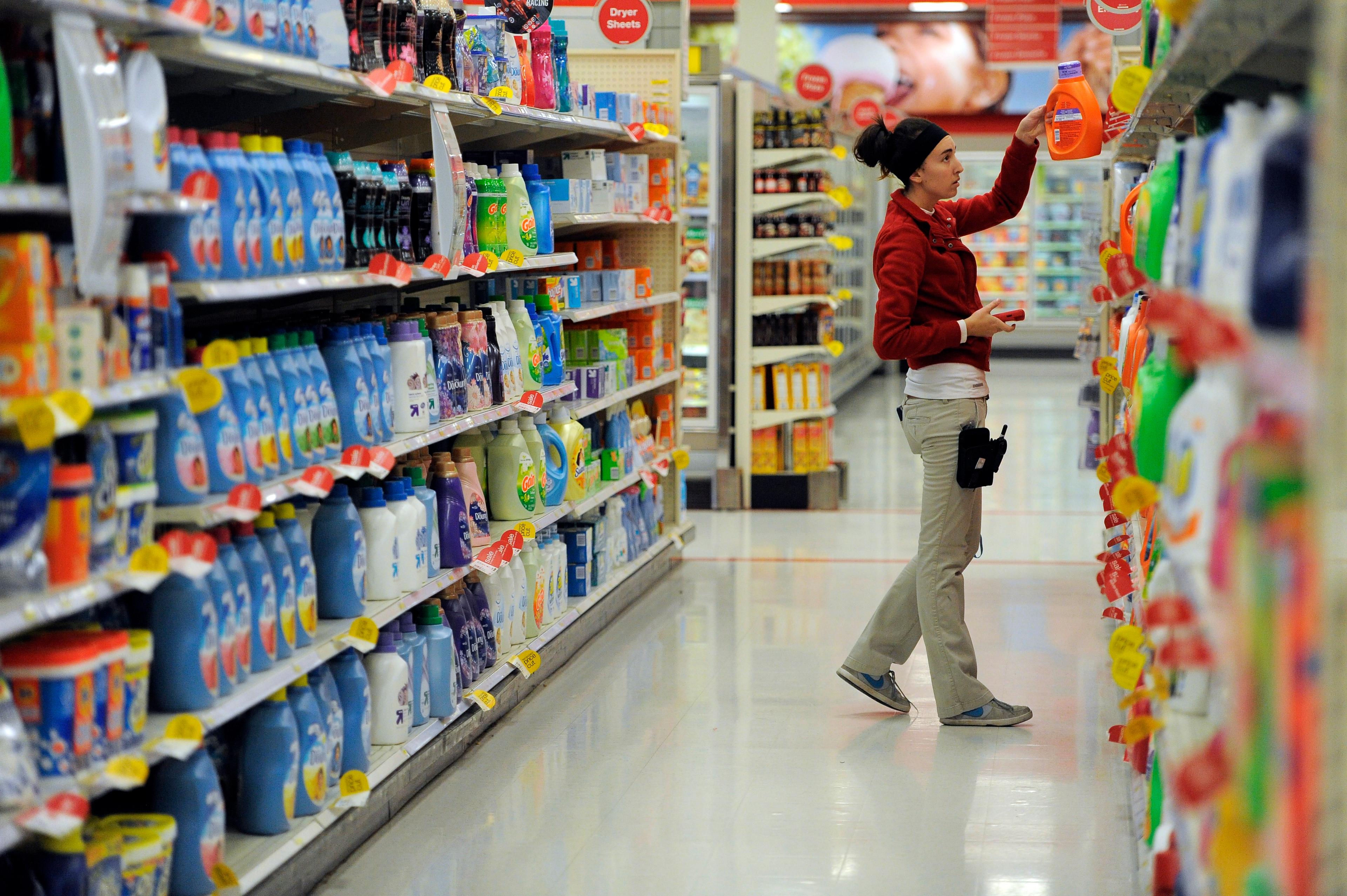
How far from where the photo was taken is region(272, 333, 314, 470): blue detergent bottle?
3070 mm

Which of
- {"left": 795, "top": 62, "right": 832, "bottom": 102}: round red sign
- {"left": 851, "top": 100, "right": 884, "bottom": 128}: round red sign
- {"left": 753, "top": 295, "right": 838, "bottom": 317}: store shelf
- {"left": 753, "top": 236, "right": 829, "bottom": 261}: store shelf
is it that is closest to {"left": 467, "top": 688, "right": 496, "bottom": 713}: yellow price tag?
{"left": 753, "top": 295, "right": 838, "bottom": 317}: store shelf

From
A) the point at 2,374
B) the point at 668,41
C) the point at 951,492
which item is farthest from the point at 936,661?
the point at 668,41

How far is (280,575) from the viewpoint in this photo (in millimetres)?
3043

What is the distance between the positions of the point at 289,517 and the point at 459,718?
3.87ft

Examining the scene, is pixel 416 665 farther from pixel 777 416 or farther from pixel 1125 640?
pixel 777 416

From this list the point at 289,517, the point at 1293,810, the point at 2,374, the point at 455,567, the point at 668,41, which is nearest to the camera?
the point at 1293,810

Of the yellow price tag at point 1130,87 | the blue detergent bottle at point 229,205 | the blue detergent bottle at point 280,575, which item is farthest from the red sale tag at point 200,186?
the yellow price tag at point 1130,87

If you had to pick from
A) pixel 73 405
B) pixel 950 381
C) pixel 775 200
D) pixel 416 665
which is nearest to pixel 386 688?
pixel 416 665

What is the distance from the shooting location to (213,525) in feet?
9.30

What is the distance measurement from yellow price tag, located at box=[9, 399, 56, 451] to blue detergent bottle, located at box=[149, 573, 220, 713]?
0.58m

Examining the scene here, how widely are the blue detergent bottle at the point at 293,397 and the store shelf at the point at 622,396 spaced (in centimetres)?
204

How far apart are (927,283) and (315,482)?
1.95m

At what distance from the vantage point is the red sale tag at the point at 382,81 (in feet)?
10.8

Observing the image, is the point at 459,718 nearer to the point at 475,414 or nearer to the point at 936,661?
the point at 475,414
